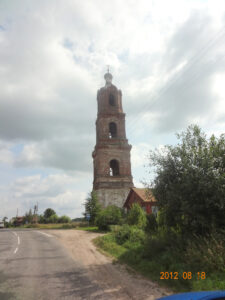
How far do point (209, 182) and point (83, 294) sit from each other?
5784 millimetres

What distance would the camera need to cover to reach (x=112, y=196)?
107ft

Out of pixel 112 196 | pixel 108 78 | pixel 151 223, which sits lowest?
pixel 151 223

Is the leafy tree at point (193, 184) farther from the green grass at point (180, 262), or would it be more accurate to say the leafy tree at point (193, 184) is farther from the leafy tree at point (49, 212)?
the leafy tree at point (49, 212)

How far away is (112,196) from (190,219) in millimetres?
24329

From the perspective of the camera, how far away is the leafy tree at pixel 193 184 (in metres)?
8.44

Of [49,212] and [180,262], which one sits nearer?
[180,262]

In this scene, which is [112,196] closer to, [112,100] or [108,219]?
[108,219]

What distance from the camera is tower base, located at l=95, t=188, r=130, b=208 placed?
32.2m

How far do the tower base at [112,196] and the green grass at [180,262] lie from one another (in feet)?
69.6
